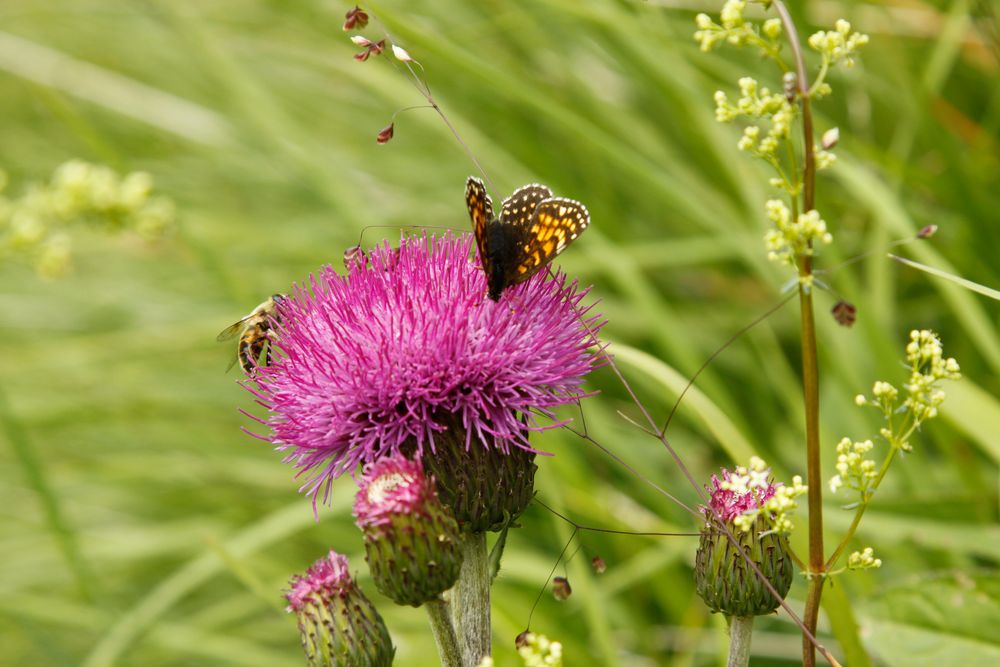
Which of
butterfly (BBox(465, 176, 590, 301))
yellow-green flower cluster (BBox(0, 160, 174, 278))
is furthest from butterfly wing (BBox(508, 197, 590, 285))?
yellow-green flower cluster (BBox(0, 160, 174, 278))

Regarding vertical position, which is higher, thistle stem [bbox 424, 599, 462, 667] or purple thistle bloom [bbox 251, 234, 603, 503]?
purple thistle bloom [bbox 251, 234, 603, 503]

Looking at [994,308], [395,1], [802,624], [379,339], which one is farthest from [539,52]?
[802,624]

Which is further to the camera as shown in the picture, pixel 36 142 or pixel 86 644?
pixel 36 142

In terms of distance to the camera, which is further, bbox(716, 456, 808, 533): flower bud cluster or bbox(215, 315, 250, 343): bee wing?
bbox(215, 315, 250, 343): bee wing

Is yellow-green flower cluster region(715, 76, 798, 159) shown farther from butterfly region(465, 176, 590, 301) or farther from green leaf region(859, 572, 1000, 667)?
green leaf region(859, 572, 1000, 667)

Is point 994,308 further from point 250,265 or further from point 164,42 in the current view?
point 164,42
